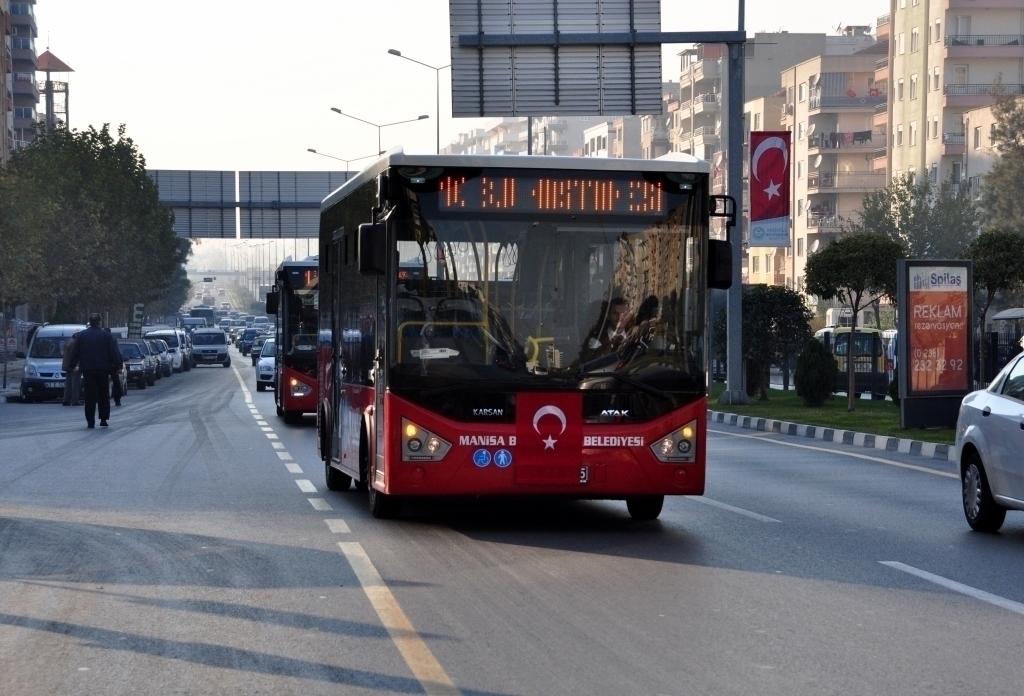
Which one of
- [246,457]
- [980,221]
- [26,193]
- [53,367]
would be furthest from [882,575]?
[980,221]

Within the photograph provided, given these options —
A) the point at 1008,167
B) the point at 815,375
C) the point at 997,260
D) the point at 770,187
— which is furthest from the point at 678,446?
the point at 1008,167

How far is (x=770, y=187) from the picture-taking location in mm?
32750

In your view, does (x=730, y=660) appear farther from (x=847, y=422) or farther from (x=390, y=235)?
→ (x=847, y=422)

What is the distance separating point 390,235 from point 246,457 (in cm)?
898

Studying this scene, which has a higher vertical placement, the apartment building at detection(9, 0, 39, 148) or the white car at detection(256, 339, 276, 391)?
the apartment building at detection(9, 0, 39, 148)

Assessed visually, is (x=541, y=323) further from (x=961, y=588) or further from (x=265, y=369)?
(x=265, y=369)

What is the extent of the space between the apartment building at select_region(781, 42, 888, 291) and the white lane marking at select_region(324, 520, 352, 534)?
317ft

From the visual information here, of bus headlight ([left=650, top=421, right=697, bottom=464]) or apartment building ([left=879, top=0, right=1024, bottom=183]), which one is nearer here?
bus headlight ([left=650, top=421, right=697, bottom=464])

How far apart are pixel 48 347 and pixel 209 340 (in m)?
43.4

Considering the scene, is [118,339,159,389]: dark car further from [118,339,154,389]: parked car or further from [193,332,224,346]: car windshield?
[193,332,224,346]: car windshield

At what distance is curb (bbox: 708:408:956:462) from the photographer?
22.1m

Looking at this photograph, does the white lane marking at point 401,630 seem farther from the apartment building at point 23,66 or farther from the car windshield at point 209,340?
the apartment building at point 23,66

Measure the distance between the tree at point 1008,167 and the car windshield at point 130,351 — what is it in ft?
129

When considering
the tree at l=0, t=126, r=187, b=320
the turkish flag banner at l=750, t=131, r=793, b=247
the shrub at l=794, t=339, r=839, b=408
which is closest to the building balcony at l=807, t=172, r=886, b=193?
the tree at l=0, t=126, r=187, b=320
